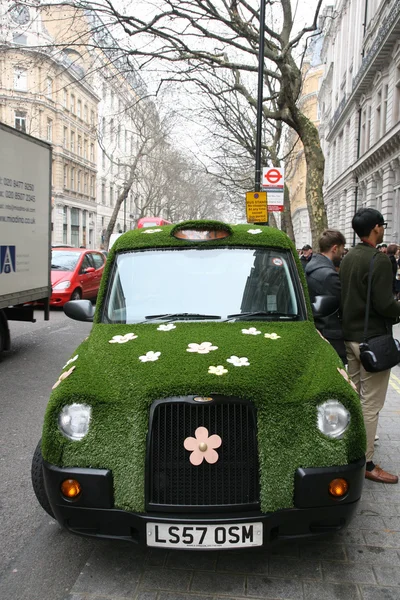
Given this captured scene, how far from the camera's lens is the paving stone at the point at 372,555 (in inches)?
120

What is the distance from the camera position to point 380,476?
4.17 m

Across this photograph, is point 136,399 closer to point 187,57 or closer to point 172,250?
point 172,250

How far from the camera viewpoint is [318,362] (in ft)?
10.2

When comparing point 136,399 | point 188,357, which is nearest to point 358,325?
point 188,357

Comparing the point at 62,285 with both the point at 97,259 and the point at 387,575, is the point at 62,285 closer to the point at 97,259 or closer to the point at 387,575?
the point at 97,259

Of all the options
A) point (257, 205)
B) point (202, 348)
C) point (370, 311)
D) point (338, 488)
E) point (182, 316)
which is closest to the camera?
point (338, 488)

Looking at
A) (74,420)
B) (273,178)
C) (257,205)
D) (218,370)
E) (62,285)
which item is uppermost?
(273,178)

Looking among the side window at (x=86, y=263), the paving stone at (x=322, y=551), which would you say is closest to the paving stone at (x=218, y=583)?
the paving stone at (x=322, y=551)

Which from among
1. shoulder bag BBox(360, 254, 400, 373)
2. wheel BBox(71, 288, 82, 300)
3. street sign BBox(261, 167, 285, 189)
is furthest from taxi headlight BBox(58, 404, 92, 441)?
street sign BBox(261, 167, 285, 189)

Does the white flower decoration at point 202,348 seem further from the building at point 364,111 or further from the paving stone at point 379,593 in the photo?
the building at point 364,111

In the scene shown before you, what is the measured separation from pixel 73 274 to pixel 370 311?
1189 centimetres

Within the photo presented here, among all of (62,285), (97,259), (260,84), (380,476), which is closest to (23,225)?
(62,285)

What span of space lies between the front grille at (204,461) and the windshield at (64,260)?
13127 mm

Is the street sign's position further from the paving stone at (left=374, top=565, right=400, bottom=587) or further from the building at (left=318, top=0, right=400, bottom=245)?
the paving stone at (left=374, top=565, right=400, bottom=587)
